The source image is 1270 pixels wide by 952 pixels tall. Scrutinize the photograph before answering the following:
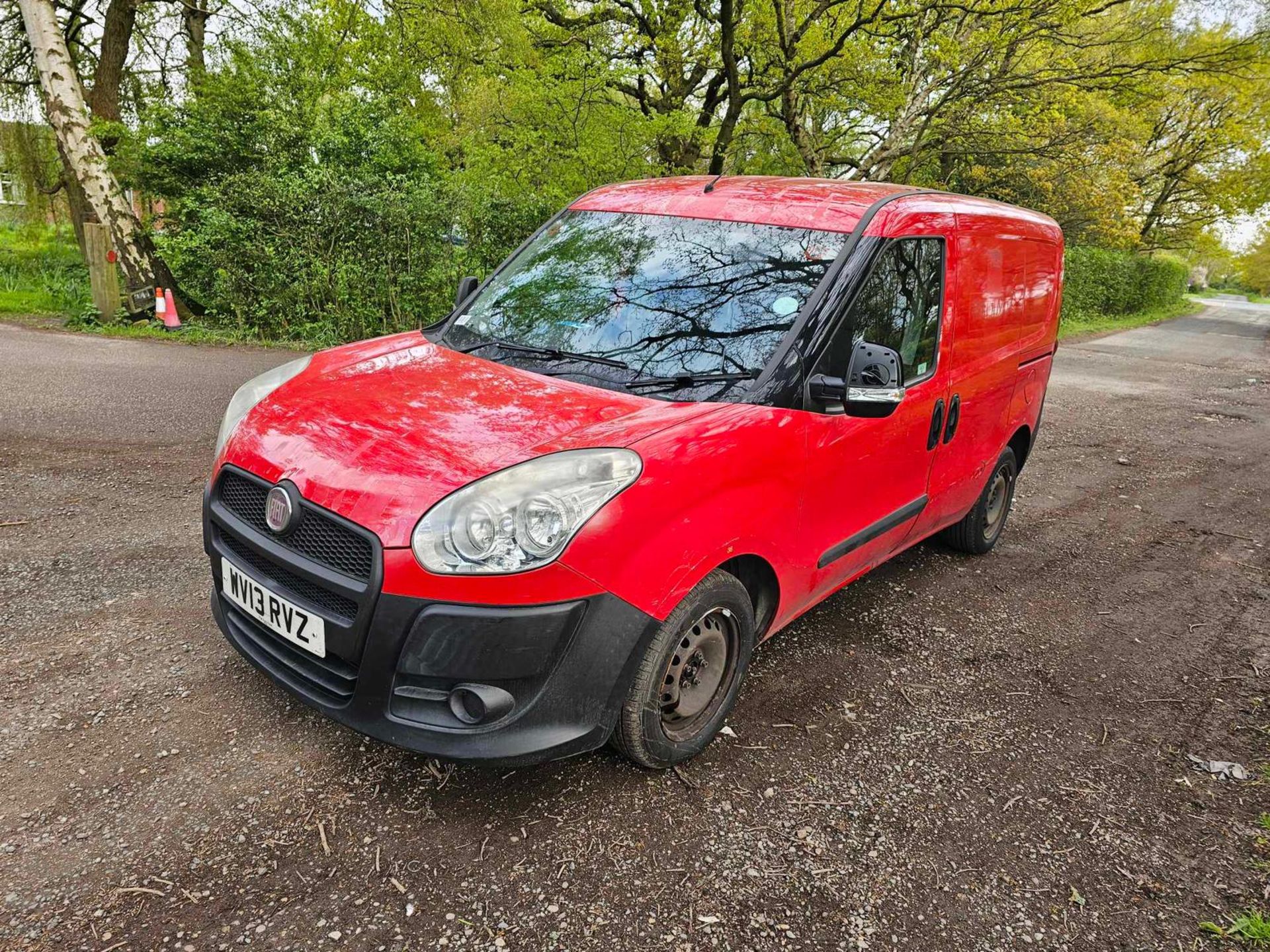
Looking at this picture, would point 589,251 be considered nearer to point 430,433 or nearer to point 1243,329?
point 430,433

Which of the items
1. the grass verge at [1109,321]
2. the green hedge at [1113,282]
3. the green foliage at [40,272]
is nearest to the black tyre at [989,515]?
the green foliage at [40,272]

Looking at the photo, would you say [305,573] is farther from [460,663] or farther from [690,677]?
[690,677]

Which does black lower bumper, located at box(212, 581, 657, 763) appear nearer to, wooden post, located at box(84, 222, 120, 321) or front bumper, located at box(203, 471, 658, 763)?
front bumper, located at box(203, 471, 658, 763)

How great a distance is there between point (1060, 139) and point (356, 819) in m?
15.8

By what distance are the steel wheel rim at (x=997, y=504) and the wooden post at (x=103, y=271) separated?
36.9ft

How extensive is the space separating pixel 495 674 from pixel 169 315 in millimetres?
10607

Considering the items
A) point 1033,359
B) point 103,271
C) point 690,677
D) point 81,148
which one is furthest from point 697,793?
point 81,148

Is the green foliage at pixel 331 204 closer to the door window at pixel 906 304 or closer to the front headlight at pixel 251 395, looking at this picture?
the front headlight at pixel 251 395

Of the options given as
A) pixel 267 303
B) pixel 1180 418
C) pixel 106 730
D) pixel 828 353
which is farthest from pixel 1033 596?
pixel 267 303

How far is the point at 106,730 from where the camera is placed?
2631 mm

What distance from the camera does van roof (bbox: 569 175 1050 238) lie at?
312 centimetres

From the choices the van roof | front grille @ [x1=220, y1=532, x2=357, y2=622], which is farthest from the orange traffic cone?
front grille @ [x1=220, y1=532, x2=357, y2=622]

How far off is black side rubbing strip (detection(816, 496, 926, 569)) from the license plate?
1818mm

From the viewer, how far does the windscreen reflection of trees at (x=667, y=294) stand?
2.82m
